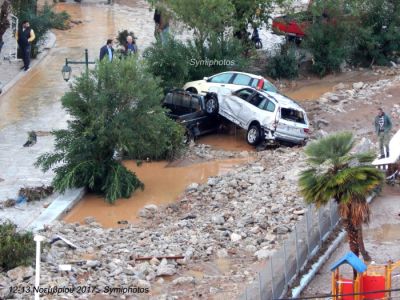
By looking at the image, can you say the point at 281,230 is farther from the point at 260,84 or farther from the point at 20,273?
the point at 260,84

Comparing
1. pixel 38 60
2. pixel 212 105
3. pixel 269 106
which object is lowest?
pixel 38 60

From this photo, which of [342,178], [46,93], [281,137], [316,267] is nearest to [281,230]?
[316,267]

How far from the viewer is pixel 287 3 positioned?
41344 mm

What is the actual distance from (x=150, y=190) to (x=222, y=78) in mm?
7304

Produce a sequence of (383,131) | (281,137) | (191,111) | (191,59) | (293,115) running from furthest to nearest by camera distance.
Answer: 1. (191,59)
2. (191,111)
3. (293,115)
4. (281,137)
5. (383,131)

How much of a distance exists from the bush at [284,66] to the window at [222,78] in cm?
535

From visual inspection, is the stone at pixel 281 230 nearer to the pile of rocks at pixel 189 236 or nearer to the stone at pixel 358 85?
the pile of rocks at pixel 189 236

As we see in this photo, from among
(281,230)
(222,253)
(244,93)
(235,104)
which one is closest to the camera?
(222,253)

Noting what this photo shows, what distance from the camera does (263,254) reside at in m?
24.6

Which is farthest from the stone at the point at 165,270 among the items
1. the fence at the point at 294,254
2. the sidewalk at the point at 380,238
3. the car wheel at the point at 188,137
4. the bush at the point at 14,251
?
the car wheel at the point at 188,137

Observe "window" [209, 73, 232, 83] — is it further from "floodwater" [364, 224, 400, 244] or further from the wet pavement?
"floodwater" [364, 224, 400, 244]

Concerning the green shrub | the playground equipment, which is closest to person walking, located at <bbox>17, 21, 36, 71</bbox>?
the green shrub

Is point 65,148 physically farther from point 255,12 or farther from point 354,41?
point 354,41

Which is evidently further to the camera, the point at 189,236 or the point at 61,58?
the point at 61,58
